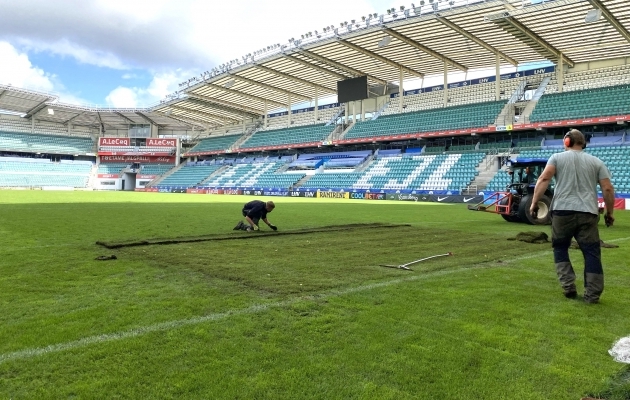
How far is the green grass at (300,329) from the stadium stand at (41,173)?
63.2 meters

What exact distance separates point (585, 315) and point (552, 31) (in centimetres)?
3401

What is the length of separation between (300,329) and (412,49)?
3840 cm

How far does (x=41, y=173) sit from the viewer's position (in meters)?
62.8

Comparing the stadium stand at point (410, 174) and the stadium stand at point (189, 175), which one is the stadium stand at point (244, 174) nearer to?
the stadium stand at point (189, 175)

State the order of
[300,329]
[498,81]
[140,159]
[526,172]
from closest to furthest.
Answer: [300,329], [526,172], [498,81], [140,159]

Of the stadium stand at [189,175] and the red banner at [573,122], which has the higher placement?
the red banner at [573,122]

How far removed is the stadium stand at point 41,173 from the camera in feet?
197

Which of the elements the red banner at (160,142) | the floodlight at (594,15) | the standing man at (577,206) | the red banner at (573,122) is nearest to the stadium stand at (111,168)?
the red banner at (160,142)

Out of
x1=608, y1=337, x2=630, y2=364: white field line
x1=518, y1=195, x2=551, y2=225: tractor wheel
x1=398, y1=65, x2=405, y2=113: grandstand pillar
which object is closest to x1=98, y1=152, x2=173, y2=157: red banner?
x1=398, y1=65, x2=405, y2=113: grandstand pillar

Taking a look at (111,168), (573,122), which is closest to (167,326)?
(573,122)

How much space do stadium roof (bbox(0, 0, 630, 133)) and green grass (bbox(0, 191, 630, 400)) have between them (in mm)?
28219

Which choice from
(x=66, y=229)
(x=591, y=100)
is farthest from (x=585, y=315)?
(x=591, y=100)

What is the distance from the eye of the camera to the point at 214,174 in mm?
60250

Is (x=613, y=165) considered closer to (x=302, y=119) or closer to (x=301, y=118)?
(x=302, y=119)
